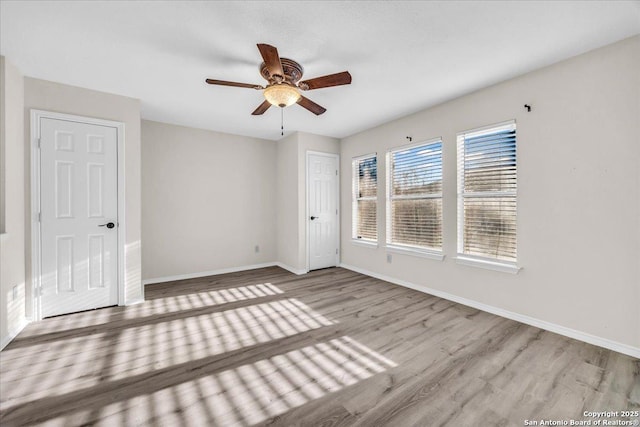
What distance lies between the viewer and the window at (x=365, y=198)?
451 centimetres

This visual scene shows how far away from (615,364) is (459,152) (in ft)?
7.66

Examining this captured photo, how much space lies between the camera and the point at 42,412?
153 centimetres

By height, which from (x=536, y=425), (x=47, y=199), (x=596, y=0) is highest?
(x=596, y=0)

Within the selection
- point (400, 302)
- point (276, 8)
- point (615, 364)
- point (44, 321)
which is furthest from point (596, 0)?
point (44, 321)

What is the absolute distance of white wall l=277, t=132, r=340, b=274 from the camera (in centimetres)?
466

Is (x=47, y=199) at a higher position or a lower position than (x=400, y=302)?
higher

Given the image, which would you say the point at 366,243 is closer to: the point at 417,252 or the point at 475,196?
the point at 417,252

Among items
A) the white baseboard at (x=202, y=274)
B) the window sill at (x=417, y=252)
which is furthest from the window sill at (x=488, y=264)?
the white baseboard at (x=202, y=274)

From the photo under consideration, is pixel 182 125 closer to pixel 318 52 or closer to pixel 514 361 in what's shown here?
pixel 318 52

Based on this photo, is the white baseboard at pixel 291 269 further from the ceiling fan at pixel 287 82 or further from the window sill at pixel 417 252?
the ceiling fan at pixel 287 82

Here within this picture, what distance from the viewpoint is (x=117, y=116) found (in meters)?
3.12

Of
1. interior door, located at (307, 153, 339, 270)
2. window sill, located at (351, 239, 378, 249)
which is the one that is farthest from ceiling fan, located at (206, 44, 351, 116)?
window sill, located at (351, 239, 378, 249)

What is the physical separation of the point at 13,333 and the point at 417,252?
448 cm

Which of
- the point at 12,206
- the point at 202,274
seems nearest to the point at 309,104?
the point at 12,206
